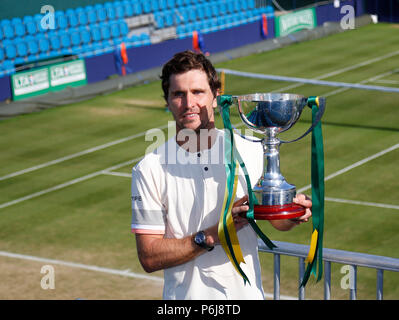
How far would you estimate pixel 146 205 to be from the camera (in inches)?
154

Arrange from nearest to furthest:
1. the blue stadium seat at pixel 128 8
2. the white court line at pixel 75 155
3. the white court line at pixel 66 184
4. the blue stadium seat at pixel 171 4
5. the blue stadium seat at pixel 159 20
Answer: the white court line at pixel 66 184 < the white court line at pixel 75 155 < the blue stadium seat at pixel 128 8 < the blue stadium seat at pixel 159 20 < the blue stadium seat at pixel 171 4

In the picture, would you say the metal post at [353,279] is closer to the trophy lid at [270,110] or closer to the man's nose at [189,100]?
the trophy lid at [270,110]

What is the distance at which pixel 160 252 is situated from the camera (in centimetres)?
383

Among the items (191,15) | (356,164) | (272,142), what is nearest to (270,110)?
(272,142)

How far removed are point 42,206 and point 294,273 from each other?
5.23 metres

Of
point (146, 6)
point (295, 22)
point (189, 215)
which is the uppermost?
point (189, 215)

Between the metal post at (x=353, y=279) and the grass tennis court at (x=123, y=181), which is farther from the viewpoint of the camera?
the grass tennis court at (x=123, y=181)

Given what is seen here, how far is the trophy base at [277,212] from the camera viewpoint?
3.81 m

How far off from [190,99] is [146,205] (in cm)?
57

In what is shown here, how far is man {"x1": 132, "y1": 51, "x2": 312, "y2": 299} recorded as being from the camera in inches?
153

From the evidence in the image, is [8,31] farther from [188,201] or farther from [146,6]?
[188,201]

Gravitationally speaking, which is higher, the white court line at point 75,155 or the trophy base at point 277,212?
the trophy base at point 277,212

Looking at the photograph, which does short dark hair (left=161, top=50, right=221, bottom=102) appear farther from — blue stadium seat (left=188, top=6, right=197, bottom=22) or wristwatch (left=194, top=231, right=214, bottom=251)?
blue stadium seat (left=188, top=6, right=197, bottom=22)

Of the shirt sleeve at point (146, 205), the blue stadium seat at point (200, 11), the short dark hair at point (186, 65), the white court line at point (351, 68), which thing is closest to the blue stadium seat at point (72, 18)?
the blue stadium seat at point (200, 11)
